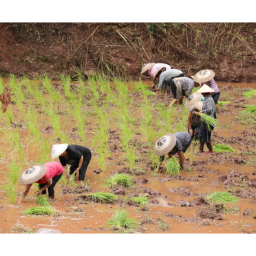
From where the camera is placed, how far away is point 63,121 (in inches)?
267

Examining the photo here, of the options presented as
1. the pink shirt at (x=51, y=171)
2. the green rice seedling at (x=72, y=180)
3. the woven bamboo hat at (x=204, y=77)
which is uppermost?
the woven bamboo hat at (x=204, y=77)

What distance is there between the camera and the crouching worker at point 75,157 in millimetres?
4419

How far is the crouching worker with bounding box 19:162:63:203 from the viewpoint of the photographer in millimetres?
3844

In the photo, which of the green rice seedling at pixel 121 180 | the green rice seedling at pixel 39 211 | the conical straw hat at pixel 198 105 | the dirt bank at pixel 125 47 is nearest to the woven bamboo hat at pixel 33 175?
the green rice seedling at pixel 39 211

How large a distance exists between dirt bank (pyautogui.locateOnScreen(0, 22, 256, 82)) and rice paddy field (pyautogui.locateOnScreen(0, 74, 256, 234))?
3.61m

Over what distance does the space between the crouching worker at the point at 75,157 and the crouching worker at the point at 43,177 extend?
221mm

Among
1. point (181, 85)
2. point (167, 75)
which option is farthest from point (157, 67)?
point (181, 85)

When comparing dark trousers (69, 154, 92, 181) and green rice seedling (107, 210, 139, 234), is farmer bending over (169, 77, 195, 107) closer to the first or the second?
dark trousers (69, 154, 92, 181)

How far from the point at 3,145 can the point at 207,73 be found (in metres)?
3.41

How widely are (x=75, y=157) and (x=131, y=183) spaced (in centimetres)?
74

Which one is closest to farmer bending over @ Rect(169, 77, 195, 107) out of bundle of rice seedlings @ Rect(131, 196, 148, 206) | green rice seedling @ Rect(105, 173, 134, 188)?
green rice seedling @ Rect(105, 173, 134, 188)

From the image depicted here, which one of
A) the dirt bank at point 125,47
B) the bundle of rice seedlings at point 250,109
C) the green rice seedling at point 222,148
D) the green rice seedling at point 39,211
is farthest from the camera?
the dirt bank at point 125,47

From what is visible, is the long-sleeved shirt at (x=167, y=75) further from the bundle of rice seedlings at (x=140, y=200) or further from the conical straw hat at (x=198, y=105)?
the bundle of rice seedlings at (x=140, y=200)

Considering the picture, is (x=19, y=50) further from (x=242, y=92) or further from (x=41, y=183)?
(x=41, y=183)
